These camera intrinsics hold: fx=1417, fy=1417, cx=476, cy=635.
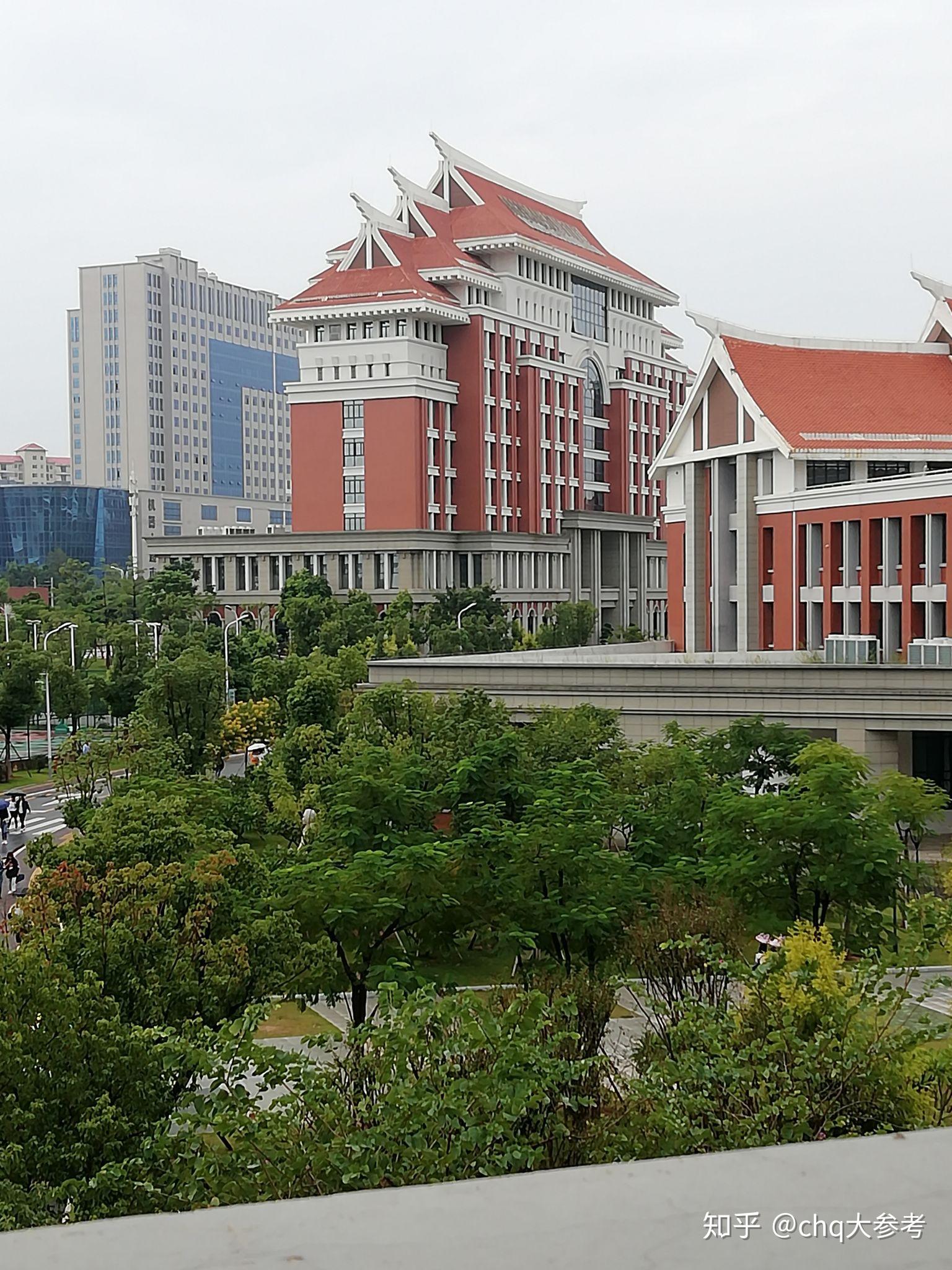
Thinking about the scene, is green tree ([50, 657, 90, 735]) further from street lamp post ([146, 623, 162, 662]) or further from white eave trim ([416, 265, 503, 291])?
white eave trim ([416, 265, 503, 291])

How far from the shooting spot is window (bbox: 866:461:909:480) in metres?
39.7

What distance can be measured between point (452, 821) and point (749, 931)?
4042 mm

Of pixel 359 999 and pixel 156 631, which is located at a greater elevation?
pixel 156 631

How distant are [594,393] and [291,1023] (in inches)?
2698

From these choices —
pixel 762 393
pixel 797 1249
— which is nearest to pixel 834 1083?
pixel 797 1249

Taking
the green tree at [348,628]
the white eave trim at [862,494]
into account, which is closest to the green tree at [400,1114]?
the white eave trim at [862,494]

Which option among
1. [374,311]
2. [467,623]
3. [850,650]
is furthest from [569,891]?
[374,311]

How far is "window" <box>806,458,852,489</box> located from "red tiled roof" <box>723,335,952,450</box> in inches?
20.3

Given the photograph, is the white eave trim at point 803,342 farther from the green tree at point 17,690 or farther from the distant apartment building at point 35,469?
the distant apartment building at point 35,469

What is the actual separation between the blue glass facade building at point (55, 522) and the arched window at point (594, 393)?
48.6 meters

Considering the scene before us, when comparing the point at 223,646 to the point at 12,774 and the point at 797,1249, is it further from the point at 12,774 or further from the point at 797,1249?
the point at 797,1249

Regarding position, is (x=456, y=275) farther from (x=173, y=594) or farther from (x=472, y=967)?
(x=472, y=967)

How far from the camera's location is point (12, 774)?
40.0m

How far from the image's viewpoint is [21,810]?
30.2 m
